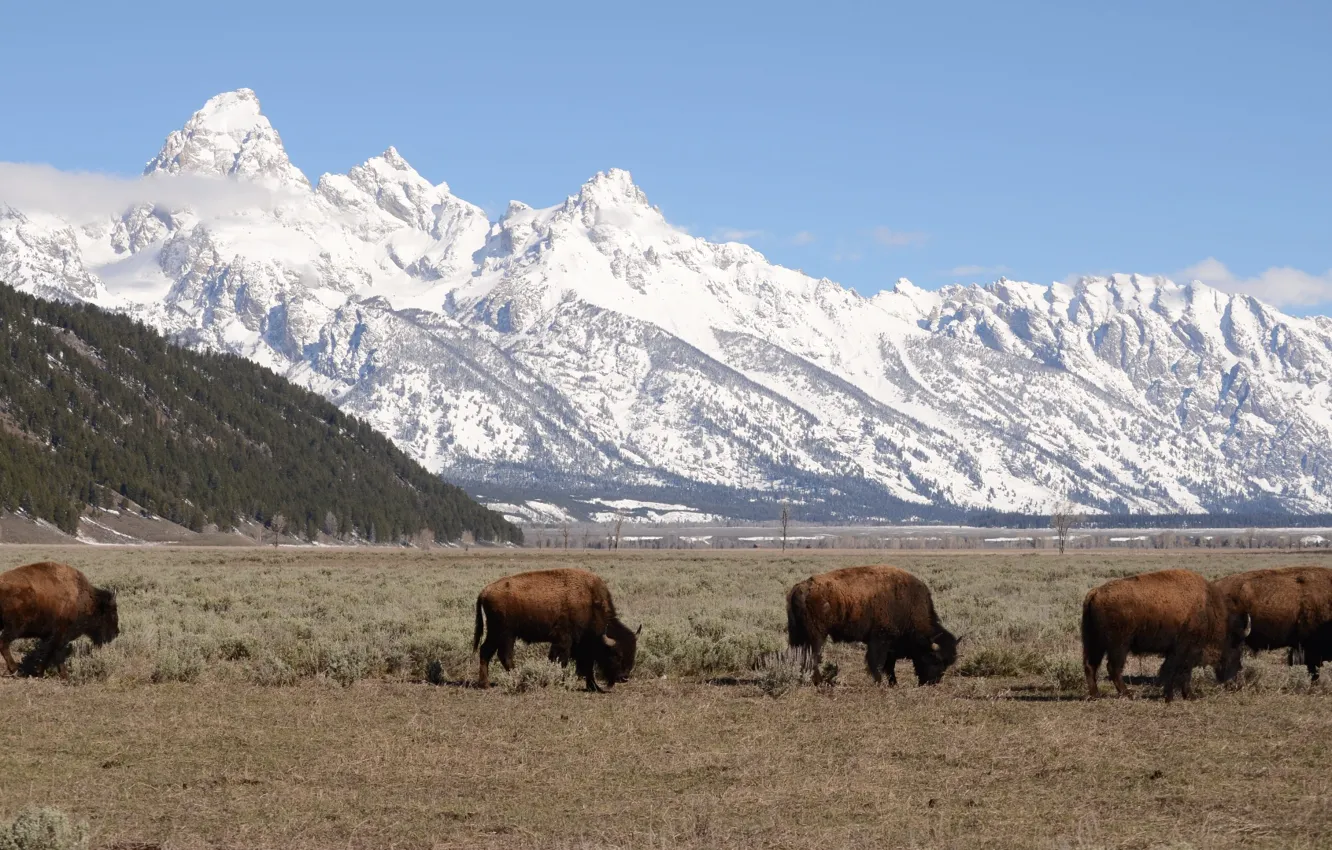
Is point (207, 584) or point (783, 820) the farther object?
point (207, 584)

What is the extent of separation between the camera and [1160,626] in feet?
63.0

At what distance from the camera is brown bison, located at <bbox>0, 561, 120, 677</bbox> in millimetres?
21672

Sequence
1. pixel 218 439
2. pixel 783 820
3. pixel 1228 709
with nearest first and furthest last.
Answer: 1. pixel 783 820
2. pixel 1228 709
3. pixel 218 439

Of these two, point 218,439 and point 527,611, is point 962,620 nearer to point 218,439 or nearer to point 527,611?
point 527,611

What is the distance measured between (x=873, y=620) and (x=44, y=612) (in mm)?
11999

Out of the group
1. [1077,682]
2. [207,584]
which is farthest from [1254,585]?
[207,584]

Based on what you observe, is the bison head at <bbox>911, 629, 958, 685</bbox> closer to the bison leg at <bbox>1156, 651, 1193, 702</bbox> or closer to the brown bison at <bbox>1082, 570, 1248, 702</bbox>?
the brown bison at <bbox>1082, 570, 1248, 702</bbox>

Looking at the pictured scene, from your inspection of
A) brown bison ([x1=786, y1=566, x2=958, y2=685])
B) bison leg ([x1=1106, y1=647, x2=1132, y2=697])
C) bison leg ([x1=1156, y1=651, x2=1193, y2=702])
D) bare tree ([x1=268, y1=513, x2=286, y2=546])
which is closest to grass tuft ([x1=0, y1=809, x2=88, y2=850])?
brown bison ([x1=786, y1=566, x2=958, y2=685])

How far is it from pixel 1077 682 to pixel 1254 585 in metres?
2.70

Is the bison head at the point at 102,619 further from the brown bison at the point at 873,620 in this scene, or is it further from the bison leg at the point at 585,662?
the brown bison at the point at 873,620

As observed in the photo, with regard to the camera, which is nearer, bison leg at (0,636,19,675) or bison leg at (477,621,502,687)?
bison leg at (477,621,502,687)

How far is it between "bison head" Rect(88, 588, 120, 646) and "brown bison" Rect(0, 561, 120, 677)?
0.16 feet

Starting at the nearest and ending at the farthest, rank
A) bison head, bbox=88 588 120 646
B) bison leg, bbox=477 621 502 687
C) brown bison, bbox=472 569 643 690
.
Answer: bison leg, bbox=477 621 502 687, brown bison, bbox=472 569 643 690, bison head, bbox=88 588 120 646

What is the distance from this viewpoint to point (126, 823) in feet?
42.1
